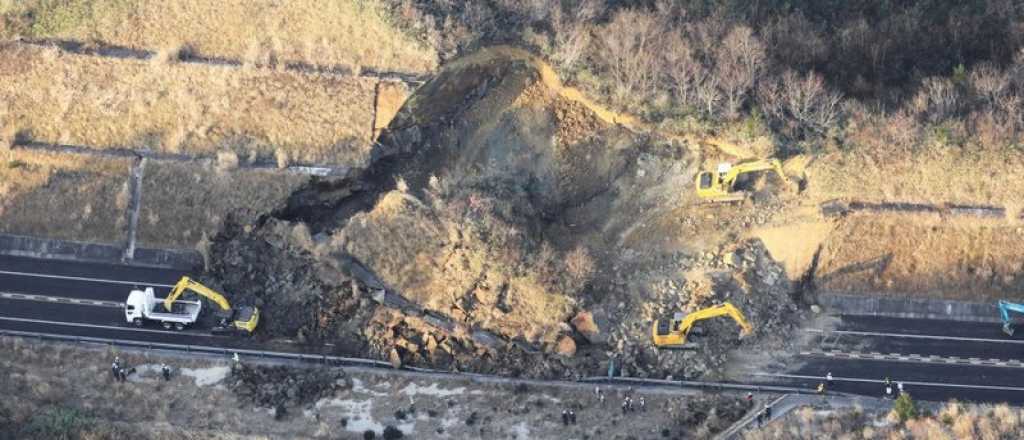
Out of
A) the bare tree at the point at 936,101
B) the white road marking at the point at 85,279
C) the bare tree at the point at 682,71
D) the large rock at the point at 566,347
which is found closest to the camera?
the large rock at the point at 566,347

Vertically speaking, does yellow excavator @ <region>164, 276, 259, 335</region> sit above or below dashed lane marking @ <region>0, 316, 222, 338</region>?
above

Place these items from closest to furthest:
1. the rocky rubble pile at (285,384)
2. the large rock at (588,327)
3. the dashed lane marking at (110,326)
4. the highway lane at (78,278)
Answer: the rocky rubble pile at (285,384) → the large rock at (588,327) → the dashed lane marking at (110,326) → the highway lane at (78,278)

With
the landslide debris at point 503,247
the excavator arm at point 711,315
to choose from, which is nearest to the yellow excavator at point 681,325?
the excavator arm at point 711,315

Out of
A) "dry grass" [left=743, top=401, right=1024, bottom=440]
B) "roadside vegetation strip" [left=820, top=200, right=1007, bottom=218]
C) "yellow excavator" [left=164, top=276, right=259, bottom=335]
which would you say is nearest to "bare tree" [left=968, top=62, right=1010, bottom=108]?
"roadside vegetation strip" [left=820, top=200, right=1007, bottom=218]

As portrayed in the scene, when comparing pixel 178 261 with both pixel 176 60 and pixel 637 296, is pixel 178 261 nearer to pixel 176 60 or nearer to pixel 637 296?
pixel 176 60

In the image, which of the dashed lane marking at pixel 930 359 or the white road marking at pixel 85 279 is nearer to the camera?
the dashed lane marking at pixel 930 359

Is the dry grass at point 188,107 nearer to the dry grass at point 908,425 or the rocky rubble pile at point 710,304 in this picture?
the rocky rubble pile at point 710,304

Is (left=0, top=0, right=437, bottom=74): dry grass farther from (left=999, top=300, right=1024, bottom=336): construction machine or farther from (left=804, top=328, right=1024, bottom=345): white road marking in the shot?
(left=999, top=300, right=1024, bottom=336): construction machine
